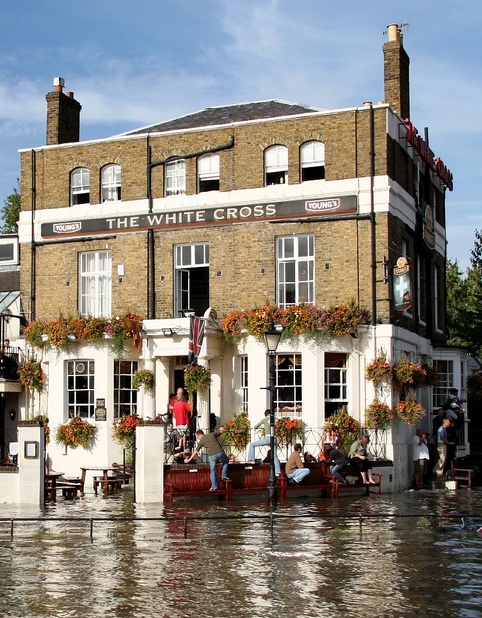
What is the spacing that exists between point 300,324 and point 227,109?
30.0 feet

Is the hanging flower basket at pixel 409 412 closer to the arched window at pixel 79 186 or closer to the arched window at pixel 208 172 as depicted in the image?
the arched window at pixel 208 172

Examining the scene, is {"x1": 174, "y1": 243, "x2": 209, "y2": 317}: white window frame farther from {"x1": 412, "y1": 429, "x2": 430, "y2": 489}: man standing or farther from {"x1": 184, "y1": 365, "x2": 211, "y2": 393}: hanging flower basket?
{"x1": 412, "y1": 429, "x2": 430, "y2": 489}: man standing

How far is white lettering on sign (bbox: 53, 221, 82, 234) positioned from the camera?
3055 cm

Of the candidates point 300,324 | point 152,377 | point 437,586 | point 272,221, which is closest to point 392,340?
point 300,324

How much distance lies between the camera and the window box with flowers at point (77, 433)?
28625mm

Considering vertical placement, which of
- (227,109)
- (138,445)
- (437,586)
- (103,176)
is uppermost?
(227,109)

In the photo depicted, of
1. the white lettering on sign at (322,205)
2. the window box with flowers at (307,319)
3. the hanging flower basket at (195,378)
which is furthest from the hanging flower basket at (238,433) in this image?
the white lettering on sign at (322,205)

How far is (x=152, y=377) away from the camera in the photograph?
28.8 meters

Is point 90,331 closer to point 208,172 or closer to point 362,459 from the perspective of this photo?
point 208,172

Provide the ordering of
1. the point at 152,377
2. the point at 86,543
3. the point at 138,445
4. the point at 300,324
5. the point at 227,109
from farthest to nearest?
the point at 227,109
the point at 152,377
the point at 300,324
the point at 138,445
the point at 86,543

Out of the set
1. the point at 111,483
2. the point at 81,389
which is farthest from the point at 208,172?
the point at 111,483

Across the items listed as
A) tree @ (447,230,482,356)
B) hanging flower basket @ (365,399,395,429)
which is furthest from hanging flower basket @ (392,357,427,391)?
tree @ (447,230,482,356)

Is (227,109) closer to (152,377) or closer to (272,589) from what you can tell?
(152,377)

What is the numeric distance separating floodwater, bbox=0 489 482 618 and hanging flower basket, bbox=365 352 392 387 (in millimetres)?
6427
